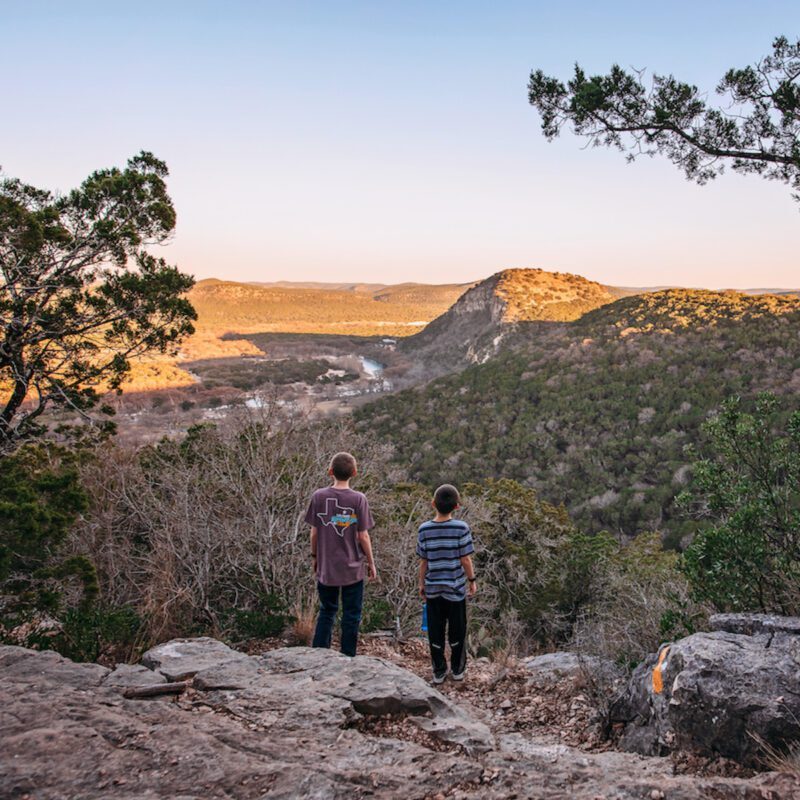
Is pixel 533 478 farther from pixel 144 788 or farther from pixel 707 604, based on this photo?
pixel 144 788

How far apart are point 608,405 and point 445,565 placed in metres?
35.6

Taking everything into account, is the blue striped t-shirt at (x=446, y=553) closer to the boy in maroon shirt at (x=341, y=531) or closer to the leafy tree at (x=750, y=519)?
the boy in maroon shirt at (x=341, y=531)

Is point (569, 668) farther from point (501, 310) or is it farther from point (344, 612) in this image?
point (501, 310)

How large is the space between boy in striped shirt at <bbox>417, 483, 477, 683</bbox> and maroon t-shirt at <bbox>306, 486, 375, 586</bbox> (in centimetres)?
51

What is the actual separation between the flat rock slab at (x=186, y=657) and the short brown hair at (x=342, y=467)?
61.9 inches

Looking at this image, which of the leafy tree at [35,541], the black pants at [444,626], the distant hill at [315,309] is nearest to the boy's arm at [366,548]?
the black pants at [444,626]

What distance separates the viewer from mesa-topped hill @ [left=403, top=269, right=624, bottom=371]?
232 feet

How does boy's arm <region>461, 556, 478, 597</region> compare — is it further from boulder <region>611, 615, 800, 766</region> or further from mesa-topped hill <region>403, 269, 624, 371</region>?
mesa-topped hill <region>403, 269, 624, 371</region>

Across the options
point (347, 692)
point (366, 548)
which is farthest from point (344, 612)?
point (347, 692)

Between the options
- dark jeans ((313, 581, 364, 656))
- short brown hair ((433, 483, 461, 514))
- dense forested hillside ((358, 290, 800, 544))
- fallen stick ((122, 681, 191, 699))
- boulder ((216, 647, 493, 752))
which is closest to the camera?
boulder ((216, 647, 493, 752))

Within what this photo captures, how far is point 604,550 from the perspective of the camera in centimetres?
1366

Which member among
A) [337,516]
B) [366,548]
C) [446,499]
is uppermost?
[446,499]

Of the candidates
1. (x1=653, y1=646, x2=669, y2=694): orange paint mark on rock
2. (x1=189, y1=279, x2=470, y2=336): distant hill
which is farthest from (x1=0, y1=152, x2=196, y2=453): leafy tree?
(x1=189, y1=279, x2=470, y2=336): distant hill

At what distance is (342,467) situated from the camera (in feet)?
14.7
